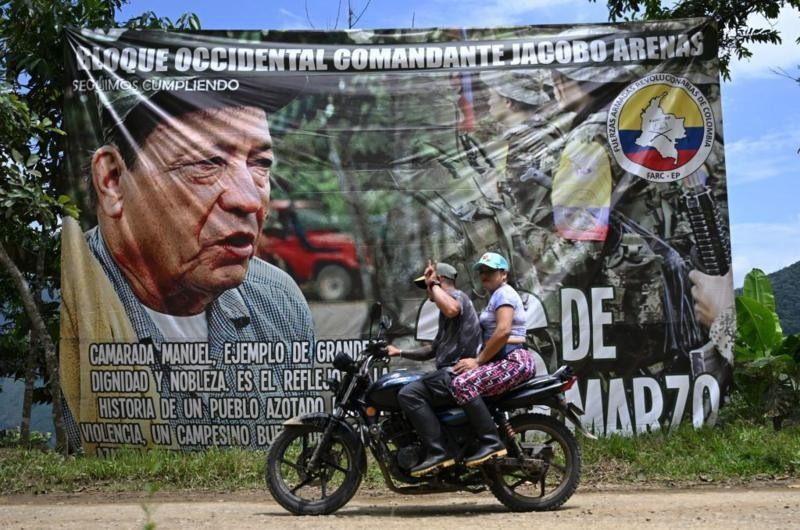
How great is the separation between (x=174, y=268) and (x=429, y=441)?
396 cm

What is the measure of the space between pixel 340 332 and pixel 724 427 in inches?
141

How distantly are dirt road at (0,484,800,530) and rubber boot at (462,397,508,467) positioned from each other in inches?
14.5

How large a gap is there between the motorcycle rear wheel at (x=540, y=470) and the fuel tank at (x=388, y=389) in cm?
72

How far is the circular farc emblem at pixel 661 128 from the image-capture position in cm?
934

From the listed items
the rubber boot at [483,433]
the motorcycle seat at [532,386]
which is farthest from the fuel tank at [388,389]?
the motorcycle seat at [532,386]

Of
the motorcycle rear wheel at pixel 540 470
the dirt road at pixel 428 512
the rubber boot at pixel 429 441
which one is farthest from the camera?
the motorcycle rear wheel at pixel 540 470

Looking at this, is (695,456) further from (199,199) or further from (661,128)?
(199,199)

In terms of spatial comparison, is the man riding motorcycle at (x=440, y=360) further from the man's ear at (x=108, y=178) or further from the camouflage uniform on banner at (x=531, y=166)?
the man's ear at (x=108, y=178)

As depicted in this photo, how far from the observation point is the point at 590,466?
8.24 meters

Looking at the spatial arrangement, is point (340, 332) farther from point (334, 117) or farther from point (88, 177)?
point (88, 177)

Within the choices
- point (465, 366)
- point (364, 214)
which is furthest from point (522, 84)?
point (465, 366)

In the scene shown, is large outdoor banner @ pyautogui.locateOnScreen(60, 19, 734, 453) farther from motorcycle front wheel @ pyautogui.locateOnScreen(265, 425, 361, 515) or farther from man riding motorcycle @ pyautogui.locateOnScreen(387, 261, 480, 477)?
man riding motorcycle @ pyautogui.locateOnScreen(387, 261, 480, 477)

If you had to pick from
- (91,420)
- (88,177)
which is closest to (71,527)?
(91,420)

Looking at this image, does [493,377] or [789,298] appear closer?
[493,377]
